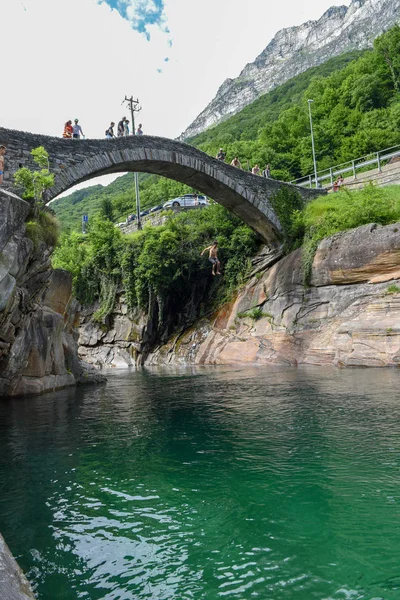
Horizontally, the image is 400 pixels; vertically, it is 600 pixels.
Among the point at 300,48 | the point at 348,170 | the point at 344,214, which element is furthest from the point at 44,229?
the point at 300,48

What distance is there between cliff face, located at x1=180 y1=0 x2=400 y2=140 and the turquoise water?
105m

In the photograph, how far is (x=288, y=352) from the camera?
850 inches

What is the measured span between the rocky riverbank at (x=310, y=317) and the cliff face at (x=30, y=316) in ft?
28.7

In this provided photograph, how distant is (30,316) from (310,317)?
1243cm

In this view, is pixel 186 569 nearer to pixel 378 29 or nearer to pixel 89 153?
pixel 89 153

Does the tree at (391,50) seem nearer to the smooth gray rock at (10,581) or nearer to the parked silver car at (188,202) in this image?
the parked silver car at (188,202)

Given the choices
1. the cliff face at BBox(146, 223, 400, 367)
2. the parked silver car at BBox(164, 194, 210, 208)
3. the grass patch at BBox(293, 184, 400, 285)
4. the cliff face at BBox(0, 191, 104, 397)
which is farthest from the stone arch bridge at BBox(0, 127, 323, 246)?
the parked silver car at BBox(164, 194, 210, 208)

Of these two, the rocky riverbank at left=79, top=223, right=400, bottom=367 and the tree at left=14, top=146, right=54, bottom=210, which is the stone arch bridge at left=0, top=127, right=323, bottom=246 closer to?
the tree at left=14, top=146, right=54, bottom=210

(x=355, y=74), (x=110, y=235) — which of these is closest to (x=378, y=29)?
(x=355, y=74)

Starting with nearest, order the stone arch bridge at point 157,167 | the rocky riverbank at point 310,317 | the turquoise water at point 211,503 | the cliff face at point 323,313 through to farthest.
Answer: the turquoise water at point 211,503 → the stone arch bridge at point 157,167 → the cliff face at point 323,313 → the rocky riverbank at point 310,317

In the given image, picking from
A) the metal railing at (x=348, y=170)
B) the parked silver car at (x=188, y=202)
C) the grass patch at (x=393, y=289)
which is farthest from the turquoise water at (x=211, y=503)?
the parked silver car at (x=188, y=202)

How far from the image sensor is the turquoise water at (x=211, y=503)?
3.43 m

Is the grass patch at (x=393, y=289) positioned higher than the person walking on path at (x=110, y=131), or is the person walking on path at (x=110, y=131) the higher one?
the person walking on path at (x=110, y=131)

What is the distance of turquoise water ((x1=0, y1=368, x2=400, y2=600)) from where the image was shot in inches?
135
